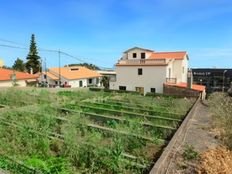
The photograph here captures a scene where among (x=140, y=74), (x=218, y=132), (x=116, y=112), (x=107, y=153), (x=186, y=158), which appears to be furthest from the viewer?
(x=140, y=74)

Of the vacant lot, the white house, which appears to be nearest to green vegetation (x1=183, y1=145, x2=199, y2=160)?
the vacant lot

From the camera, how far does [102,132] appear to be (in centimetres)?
724

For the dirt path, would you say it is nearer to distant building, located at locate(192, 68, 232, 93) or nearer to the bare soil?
the bare soil

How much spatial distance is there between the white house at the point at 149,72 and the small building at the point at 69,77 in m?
13.0

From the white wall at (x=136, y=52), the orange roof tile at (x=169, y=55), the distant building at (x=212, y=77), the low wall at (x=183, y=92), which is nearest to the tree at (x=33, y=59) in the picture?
the white wall at (x=136, y=52)

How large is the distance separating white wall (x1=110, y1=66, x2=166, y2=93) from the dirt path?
47.9 feet

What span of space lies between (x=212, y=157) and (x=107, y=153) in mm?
2100

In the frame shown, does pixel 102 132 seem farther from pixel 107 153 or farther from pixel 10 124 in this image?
pixel 10 124

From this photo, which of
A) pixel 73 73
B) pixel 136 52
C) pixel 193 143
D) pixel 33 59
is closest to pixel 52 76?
pixel 73 73

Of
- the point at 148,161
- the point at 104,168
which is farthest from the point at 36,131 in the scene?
the point at 148,161

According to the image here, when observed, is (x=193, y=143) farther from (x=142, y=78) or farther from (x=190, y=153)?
(x=142, y=78)

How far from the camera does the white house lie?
2332 centimetres

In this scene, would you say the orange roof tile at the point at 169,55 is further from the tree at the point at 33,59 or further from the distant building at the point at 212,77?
the tree at the point at 33,59

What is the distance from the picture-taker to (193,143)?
5.64 m
